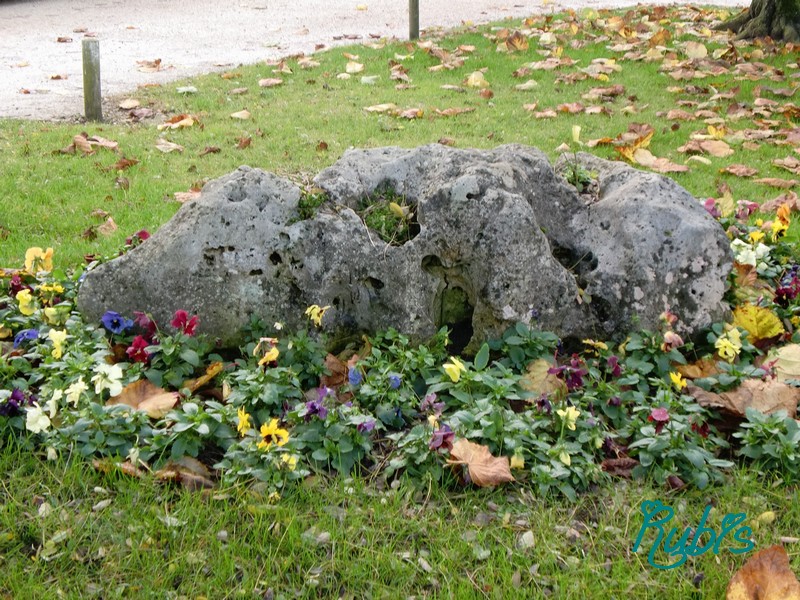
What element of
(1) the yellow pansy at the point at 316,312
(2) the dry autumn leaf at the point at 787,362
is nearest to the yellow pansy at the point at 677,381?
(2) the dry autumn leaf at the point at 787,362

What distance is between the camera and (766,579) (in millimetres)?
2494

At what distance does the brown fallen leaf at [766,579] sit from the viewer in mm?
2455

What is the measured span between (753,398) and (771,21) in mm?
8045

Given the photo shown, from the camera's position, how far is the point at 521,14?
12.7 meters

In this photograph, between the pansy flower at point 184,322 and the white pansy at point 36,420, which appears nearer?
the white pansy at point 36,420

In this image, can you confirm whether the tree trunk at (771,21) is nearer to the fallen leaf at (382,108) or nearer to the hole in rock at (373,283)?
the fallen leaf at (382,108)

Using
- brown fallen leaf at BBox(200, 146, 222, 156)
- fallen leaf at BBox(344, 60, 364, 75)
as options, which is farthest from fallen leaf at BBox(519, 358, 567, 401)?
fallen leaf at BBox(344, 60, 364, 75)

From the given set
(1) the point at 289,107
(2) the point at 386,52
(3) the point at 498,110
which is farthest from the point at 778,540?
(2) the point at 386,52

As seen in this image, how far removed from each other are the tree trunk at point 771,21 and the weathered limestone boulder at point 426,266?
7.14 m

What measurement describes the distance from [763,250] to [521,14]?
9.21m

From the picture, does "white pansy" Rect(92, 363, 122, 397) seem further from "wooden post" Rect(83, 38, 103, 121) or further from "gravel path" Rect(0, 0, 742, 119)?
"gravel path" Rect(0, 0, 742, 119)

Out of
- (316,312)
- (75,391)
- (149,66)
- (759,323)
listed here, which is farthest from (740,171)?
(149,66)

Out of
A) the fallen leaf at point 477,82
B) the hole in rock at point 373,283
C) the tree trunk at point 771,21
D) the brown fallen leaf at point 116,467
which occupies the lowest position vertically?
the brown fallen leaf at point 116,467

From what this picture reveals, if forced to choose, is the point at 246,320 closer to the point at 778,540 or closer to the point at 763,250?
the point at 778,540
